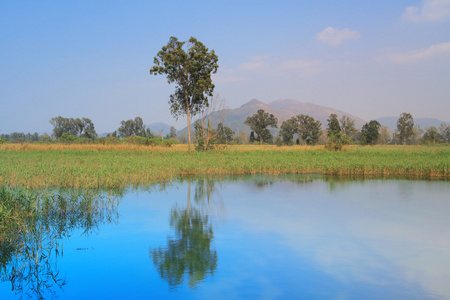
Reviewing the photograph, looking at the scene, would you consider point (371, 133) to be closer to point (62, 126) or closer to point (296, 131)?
point (296, 131)

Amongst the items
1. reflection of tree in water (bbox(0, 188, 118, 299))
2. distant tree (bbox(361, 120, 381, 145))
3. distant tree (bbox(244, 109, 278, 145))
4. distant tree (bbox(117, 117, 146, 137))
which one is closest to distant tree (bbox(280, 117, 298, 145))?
distant tree (bbox(244, 109, 278, 145))

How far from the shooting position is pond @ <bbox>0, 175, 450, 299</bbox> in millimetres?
5996

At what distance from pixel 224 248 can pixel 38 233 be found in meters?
4.17

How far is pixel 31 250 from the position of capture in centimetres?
722

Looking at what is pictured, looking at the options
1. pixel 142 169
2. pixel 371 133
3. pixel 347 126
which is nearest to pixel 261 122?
pixel 347 126

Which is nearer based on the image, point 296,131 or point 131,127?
point 296,131

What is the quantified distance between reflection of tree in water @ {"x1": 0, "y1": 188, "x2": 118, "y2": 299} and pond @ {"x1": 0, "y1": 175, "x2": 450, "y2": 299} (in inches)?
1.1

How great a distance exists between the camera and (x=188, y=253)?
297 inches

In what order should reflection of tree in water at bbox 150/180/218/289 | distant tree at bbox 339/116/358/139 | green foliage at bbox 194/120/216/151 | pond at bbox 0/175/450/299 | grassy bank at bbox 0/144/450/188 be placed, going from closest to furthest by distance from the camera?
1. pond at bbox 0/175/450/299
2. reflection of tree in water at bbox 150/180/218/289
3. grassy bank at bbox 0/144/450/188
4. green foliage at bbox 194/120/216/151
5. distant tree at bbox 339/116/358/139

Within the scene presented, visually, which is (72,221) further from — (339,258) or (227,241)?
(339,258)

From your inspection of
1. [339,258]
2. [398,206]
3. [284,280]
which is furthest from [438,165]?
[284,280]

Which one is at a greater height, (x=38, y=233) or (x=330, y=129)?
(x=330, y=129)

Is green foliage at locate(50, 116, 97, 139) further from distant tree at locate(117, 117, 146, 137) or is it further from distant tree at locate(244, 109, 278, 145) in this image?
distant tree at locate(244, 109, 278, 145)

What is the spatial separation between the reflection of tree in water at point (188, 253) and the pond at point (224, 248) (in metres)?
0.02
